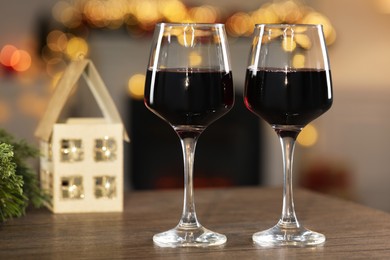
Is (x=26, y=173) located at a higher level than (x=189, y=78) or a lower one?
lower

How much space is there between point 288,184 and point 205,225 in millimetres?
149

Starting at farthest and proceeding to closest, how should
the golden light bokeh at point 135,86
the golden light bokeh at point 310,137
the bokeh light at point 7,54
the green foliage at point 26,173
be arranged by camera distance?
the golden light bokeh at point 310,137
the golden light bokeh at point 135,86
the bokeh light at point 7,54
the green foliage at point 26,173

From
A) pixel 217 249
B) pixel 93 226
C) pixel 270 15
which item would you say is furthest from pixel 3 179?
pixel 270 15

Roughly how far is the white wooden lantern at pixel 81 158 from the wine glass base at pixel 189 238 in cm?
23

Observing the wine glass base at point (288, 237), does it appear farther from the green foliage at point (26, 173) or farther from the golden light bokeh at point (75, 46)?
the golden light bokeh at point (75, 46)

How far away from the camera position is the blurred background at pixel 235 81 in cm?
351

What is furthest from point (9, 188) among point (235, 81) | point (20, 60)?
point (235, 81)

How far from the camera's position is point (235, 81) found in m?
3.73

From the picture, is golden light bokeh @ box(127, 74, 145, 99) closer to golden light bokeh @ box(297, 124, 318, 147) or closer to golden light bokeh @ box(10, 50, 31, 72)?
golden light bokeh @ box(10, 50, 31, 72)

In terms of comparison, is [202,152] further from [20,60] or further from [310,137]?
[20,60]

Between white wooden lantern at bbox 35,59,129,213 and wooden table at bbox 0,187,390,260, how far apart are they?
3 centimetres

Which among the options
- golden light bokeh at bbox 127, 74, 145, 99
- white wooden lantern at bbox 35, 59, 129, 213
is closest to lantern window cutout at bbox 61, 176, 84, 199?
white wooden lantern at bbox 35, 59, 129, 213

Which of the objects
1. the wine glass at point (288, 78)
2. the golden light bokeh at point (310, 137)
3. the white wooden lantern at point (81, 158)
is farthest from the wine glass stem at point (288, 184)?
the golden light bokeh at point (310, 137)

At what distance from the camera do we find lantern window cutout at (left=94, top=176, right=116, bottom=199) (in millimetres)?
1154
